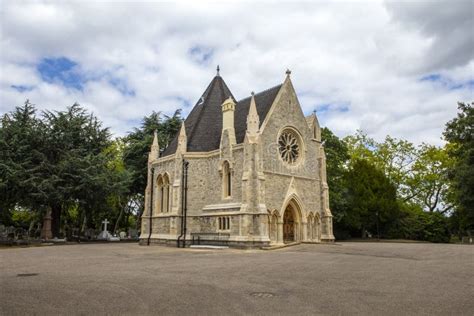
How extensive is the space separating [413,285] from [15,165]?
1098 inches

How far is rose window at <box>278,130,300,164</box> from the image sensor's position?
26.6 meters

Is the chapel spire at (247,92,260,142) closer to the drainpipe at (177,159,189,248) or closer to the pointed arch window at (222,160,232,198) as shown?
the pointed arch window at (222,160,232,198)

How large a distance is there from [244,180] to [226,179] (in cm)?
277

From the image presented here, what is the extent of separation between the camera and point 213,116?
1186 inches

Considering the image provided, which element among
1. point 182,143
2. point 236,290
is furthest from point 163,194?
point 236,290

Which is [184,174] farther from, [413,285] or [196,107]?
[413,285]

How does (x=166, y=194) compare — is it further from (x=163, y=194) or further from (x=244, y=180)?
(x=244, y=180)

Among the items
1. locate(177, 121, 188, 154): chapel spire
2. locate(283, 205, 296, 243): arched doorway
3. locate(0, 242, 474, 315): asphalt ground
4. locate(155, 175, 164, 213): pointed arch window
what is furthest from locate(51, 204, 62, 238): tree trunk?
locate(0, 242, 474, 315): asphalt ground

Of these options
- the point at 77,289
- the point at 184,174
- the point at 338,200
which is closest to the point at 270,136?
the point at 184,174

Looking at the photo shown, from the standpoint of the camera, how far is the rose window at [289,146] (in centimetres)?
2665

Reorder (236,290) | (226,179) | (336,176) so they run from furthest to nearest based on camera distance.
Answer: (336,176) → (226,179) → (236,290)

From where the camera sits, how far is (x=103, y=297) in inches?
303

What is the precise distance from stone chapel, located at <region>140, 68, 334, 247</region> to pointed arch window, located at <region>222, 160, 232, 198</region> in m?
0.07

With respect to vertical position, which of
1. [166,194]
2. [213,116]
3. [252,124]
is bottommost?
[166,194]
